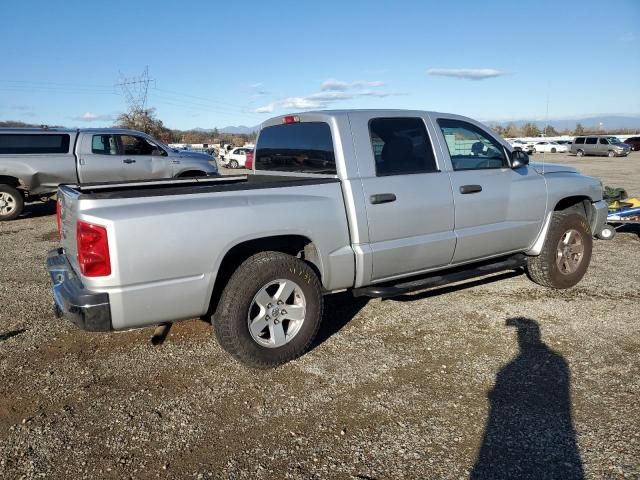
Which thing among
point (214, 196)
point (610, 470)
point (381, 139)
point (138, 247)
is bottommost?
point (610, 470)

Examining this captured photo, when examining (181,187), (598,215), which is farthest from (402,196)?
(598,215)

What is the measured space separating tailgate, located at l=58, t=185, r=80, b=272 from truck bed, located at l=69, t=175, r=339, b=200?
10cm

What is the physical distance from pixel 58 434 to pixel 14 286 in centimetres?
360

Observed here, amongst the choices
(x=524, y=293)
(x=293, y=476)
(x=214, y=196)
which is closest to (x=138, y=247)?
(x=214, y=196)

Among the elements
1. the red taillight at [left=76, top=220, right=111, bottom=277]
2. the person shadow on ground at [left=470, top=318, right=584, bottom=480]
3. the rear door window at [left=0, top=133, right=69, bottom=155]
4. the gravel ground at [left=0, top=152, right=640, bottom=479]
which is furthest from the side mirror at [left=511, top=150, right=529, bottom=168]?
the rear door window at [left=0, top=133, right=69, bottom=155]

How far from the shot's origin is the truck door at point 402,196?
13.7 feet

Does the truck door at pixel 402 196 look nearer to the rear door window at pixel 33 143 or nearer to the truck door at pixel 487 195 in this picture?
the truck door at pixel 487 195

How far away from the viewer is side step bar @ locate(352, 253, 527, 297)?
4.26 m

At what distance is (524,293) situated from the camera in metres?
5.52

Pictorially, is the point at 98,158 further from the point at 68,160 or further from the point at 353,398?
the point at 353,398

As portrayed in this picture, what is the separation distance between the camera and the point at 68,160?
10852 mm

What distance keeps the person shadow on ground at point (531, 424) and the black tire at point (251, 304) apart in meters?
1.41

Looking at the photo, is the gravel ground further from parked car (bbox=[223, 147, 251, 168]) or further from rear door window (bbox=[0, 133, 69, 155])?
parked car (bbox=[223, 147, 251, 168])

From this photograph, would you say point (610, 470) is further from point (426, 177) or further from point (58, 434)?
point (58, 434)
